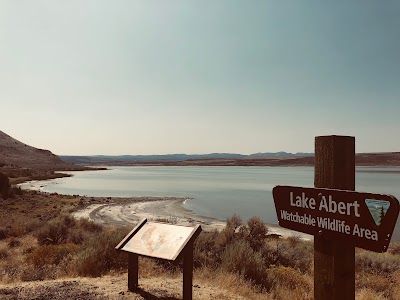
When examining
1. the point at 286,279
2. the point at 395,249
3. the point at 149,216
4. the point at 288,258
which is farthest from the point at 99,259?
the point at 149,216

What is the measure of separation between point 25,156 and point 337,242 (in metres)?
138

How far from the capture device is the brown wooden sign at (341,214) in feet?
7.16

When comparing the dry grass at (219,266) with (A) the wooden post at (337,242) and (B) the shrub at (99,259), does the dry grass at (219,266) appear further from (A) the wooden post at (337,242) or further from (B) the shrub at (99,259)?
(A) the wooden post at (337,242)

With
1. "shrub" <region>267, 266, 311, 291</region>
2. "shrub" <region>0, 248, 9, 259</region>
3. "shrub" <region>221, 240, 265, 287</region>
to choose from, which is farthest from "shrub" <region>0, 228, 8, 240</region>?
"shrub" <region>267, 266, 311, 291</region>

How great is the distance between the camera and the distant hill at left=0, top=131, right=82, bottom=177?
11312 centimetres

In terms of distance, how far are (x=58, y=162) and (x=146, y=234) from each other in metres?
151

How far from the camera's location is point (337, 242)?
2.50 m

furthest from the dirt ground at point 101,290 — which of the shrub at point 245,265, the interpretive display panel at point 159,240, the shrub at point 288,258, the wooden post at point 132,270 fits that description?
the shrub at point 288,258

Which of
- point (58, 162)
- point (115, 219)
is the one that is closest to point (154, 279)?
point (115, 219)

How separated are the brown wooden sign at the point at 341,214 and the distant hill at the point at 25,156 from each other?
11572 centimetres

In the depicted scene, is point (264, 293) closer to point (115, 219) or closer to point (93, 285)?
point (93, 285)

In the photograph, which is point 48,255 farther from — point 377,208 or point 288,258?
point 377,208

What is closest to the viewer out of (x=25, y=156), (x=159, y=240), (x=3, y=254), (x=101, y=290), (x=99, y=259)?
(x=159, y=240)

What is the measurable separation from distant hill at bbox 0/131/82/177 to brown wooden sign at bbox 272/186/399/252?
116 metres
